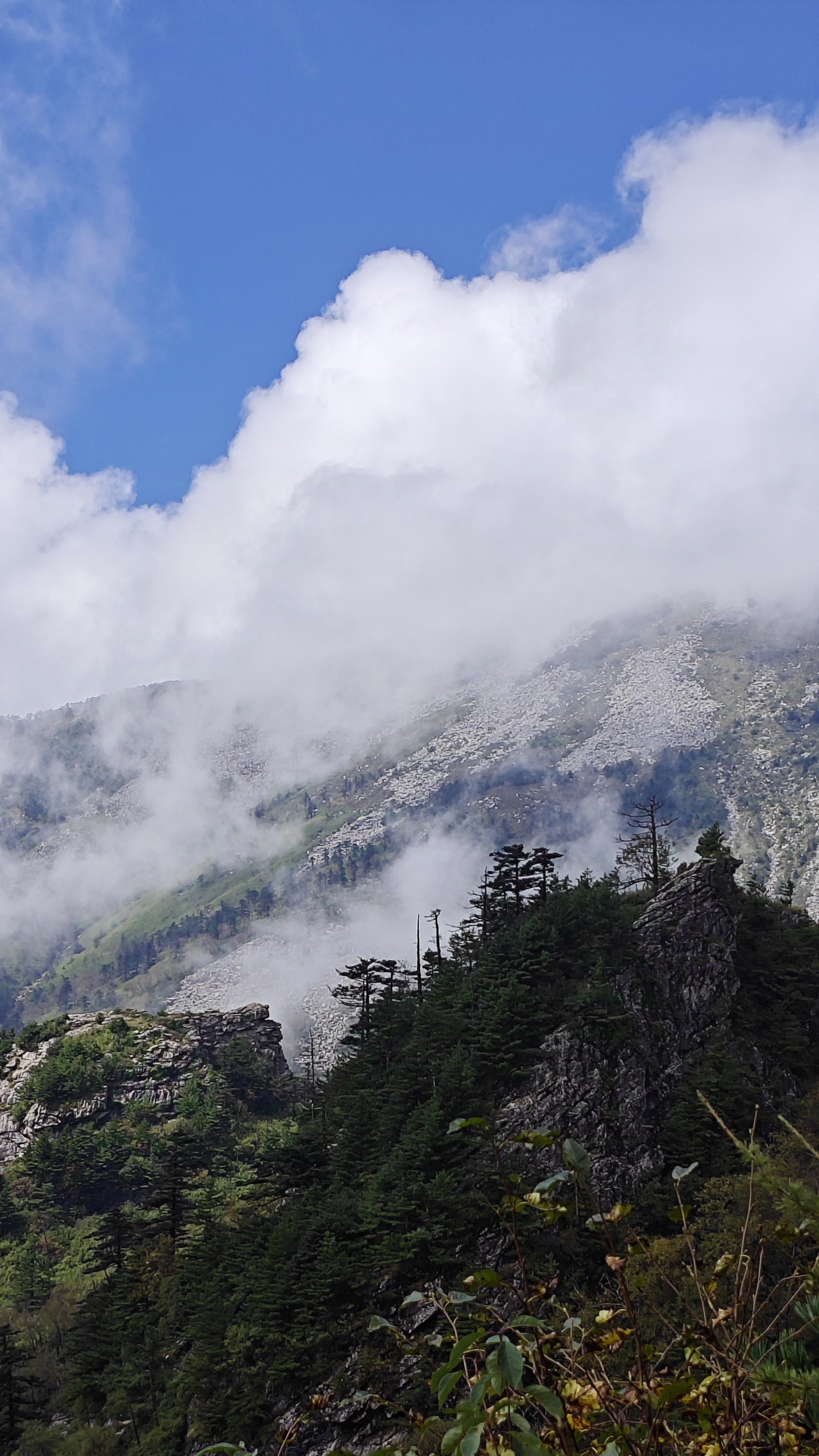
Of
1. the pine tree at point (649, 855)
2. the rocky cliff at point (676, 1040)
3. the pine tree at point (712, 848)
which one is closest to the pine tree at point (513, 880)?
the pine tree at point (649, 855)

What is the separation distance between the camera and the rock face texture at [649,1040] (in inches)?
1766

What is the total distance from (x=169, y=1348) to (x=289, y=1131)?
130ft

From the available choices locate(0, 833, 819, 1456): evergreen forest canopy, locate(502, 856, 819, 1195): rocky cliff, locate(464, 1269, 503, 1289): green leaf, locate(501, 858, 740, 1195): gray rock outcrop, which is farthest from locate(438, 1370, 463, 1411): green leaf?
locate(502, 856, 819, 1195): rocky cliff

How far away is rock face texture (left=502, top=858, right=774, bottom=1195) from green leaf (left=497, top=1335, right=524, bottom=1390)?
4057 centimetres

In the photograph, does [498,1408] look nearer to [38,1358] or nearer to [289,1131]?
[38,1358]

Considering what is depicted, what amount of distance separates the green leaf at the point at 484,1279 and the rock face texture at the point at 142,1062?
10445 centimetres

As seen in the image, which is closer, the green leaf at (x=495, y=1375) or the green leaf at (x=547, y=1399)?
the green leaf at (x=495, y=1375)

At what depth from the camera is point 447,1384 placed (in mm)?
3357

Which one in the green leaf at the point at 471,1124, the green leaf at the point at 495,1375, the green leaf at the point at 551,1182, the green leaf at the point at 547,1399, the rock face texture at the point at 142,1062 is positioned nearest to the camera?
the green leaf at the point at 495,1375

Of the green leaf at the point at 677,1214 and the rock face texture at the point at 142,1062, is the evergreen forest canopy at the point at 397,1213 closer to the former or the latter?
the green leaf at the point at 677,1214

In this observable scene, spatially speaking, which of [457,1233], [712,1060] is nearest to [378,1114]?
[457,1233]

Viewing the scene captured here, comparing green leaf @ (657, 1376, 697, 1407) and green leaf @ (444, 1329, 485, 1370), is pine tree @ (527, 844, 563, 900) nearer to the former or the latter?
green leaf @ (657, 1376, 697, 1407)

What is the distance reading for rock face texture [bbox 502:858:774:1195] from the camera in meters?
44.8

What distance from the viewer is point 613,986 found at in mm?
51375
